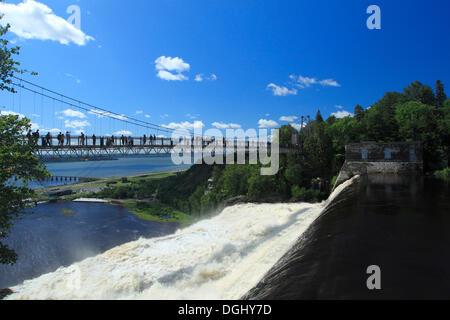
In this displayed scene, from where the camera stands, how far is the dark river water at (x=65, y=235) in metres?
27.7

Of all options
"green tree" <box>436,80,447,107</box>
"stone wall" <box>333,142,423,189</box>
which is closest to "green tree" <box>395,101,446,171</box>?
"stone wall" <box>333,142,423,189</box>

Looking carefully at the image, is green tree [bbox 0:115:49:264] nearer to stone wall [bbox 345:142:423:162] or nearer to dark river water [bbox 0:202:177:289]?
dark river water [bbox 0:202:177:289]

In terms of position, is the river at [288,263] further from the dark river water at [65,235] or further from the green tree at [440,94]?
the green tree at [440,94]

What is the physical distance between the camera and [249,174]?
39.9m

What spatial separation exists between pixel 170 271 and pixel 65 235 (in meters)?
39.2

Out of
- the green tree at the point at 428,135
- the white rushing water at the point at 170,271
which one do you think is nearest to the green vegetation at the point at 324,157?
the green tree at the point at 428,135

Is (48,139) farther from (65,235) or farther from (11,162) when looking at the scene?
(65,235)

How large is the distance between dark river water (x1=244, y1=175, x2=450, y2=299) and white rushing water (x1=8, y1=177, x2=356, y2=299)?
71.2 inches

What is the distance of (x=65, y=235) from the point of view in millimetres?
37781

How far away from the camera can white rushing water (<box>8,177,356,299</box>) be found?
6781mm

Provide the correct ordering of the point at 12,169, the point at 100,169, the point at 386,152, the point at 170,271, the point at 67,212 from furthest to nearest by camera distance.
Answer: the point at 100,169 → the point at 67,212 → the point at 386,152 → the point at 170,271 → the point at 12,169

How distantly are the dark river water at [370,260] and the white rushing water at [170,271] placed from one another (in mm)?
1809

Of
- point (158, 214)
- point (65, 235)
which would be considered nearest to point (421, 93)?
point (158, 214)
